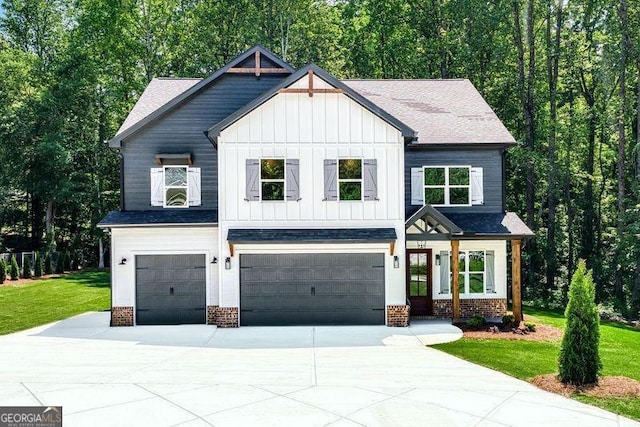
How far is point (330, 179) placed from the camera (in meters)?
16.9

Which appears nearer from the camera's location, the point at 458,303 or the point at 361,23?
the point at 458,303

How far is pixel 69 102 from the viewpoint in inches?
1454

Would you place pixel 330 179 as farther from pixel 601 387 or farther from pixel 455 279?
pixel 601 387

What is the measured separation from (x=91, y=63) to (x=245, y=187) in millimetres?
25233

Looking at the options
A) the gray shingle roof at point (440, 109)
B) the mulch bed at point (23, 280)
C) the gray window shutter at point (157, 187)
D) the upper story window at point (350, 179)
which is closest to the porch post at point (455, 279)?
the upper story window at point (350, 179)

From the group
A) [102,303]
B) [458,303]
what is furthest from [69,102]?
[458,303]

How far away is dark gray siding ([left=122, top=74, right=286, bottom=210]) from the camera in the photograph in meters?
18.4

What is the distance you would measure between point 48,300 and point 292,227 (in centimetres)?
1238

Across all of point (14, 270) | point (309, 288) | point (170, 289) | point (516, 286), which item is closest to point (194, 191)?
point (170, 289)

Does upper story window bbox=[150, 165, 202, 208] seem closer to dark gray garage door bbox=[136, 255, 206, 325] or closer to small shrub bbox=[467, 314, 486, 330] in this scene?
dark gray garage door bbox=[136, 255, 206, 325]

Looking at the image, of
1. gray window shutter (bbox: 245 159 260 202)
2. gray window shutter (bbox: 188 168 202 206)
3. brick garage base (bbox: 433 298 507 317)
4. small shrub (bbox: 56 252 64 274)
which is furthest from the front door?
small shrub (bbox: 56 252 64 274)

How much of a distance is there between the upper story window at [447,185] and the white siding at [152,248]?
A: 273 inches

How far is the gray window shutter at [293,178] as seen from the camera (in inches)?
661

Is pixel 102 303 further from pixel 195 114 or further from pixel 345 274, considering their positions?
pixel 345 274
